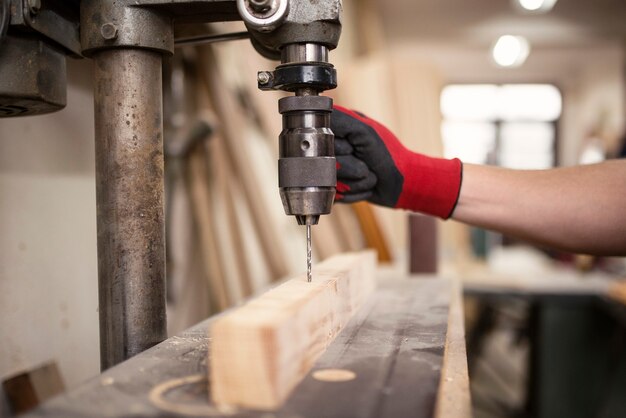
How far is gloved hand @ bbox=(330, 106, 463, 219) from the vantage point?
1.11 meters

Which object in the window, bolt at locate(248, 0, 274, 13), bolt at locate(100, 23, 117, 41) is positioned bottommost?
bolt at locate(100, 23, 117, 41)

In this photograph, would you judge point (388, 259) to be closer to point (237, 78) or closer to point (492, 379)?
point (237, 78)

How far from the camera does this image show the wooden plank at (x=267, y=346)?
1.88 feet

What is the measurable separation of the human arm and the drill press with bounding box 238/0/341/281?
0.35 m

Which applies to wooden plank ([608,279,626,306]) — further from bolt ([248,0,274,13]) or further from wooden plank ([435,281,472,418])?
bolt ([248,0,274,13])

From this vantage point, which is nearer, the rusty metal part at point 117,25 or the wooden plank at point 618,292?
the rusty metal part at point 117,25

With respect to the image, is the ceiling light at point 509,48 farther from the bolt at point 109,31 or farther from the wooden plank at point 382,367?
the bolt at point 109,31

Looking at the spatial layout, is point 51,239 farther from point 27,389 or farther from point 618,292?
point 618,292

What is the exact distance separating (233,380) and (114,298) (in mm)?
261

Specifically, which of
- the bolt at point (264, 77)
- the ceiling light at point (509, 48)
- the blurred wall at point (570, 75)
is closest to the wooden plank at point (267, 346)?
the bolt at point (264, 77)

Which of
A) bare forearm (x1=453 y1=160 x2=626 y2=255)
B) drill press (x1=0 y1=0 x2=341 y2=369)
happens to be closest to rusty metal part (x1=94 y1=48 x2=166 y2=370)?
drill press (x1=0 y1=0 x2=341 y2=369)

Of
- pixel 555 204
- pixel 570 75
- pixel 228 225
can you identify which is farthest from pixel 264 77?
pixel 570 75

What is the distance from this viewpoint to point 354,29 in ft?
15.5

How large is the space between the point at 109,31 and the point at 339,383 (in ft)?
1.65
